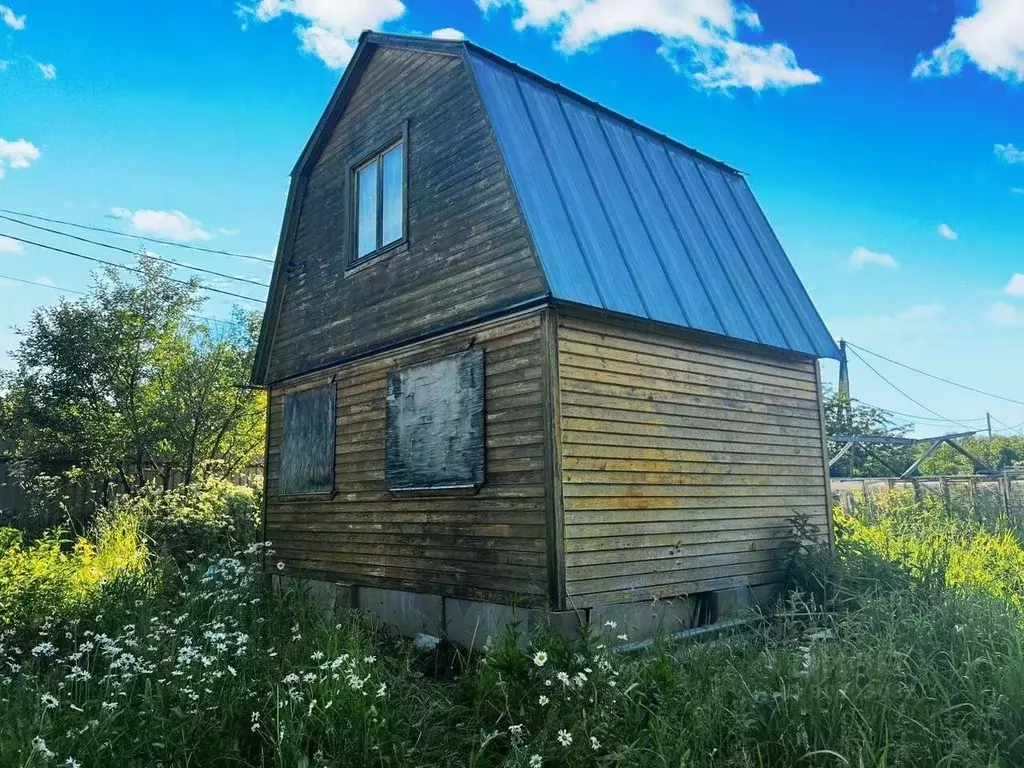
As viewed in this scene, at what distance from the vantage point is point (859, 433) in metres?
29.0

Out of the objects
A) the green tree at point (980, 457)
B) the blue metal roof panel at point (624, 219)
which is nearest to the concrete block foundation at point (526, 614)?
the blue metal roof panel at point (624, 219)

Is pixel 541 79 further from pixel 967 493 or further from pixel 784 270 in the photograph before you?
pixel 967 493

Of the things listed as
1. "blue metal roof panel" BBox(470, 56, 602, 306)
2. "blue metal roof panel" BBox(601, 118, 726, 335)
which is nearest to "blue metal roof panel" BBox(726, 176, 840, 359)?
"blue metal roof panel" BBox(601, 118, 726, 335)

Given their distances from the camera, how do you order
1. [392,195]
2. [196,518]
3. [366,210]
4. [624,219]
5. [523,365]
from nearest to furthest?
[523,365]
[624,219]
[392,195]
[366,210]
[196,518]

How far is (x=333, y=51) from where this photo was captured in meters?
10.7

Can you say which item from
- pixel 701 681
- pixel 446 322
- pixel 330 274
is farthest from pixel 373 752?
pixel 330 274

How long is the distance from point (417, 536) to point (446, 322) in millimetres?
2376

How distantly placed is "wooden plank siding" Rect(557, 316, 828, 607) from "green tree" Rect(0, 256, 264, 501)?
11.5 meters

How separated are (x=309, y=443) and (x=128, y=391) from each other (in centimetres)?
795

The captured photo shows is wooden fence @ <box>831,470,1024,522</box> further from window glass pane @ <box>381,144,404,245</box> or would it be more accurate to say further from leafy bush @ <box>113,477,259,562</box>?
leafy bush @ <box>113,477,259,562</box>

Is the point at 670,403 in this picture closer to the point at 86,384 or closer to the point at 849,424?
the point at 86,384

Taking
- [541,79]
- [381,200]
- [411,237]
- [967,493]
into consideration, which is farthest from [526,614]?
[967,493]

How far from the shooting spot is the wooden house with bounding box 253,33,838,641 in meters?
7.25

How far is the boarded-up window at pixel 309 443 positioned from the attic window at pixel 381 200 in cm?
204
